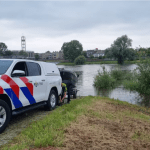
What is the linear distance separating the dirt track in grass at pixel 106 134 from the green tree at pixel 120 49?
66.7 metres

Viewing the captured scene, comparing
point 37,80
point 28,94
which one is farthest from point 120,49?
point 28,94

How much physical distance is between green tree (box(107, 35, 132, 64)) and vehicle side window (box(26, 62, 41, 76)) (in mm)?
65679

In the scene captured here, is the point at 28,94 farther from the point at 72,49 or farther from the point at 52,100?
the point at 72,49

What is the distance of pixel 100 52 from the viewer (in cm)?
19250

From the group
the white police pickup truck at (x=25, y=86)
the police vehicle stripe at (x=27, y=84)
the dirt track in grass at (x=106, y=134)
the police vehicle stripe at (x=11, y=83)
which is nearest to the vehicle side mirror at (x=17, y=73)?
the white police pickup truck at (x=25, y=86)

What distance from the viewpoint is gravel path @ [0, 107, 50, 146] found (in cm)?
452

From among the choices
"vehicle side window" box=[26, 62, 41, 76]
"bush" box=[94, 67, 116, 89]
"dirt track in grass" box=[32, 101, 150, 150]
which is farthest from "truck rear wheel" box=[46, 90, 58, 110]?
"bush" box=[94, 67, 116, 89]

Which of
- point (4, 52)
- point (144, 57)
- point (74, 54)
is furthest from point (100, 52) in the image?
point (144, 57)

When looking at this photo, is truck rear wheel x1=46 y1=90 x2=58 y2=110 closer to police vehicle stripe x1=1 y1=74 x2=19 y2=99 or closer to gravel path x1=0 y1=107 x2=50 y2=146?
gravel path x1=0 y1=107 x2=50 y2=146

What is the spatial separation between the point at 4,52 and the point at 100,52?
4620 inches

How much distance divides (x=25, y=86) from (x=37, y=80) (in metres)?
0.79

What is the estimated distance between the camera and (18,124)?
18.2 ft

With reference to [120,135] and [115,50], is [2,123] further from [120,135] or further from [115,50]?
[115,50]

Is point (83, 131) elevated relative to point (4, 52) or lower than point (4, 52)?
lower
